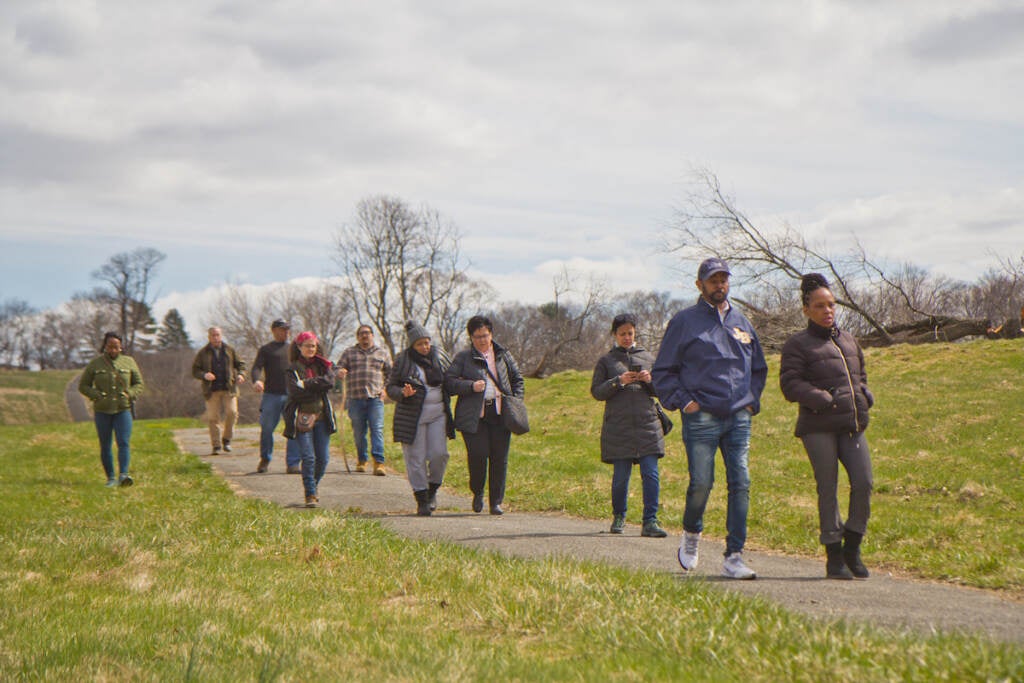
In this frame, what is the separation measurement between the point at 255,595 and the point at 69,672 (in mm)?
1679

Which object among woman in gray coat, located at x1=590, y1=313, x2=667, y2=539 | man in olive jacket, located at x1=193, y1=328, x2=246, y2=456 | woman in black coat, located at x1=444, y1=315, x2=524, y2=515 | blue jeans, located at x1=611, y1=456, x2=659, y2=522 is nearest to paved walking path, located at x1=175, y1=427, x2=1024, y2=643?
blue jeans, located at x1=611, y1=456, x2=659, y2=522

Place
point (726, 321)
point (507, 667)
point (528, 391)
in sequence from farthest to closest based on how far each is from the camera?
point (528, 391) < point (726, 321) < point (507, 667)

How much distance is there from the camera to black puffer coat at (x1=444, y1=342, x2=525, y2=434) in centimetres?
997

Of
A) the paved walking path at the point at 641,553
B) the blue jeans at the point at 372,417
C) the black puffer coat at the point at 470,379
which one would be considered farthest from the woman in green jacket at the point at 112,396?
the black puffer coat at the point at 470,379

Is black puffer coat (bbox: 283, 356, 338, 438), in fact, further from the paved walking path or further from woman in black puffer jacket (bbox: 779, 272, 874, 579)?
woman in black puffer jacket (bbox: 779, 272, 874, 579)

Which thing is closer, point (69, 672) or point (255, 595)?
point (69, 672)

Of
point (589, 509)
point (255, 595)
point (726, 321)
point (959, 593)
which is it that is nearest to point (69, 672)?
point (255, 595)

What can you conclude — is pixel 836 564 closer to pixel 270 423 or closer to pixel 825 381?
pixel 825 381

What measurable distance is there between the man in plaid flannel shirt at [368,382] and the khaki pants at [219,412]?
3.73m

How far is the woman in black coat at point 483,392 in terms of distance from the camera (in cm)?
998

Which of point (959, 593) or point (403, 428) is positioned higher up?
point (403, 428)

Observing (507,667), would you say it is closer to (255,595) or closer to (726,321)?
(255,595)

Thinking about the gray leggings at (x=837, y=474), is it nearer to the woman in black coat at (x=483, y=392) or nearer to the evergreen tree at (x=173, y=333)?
the woman in black coat at (x=483, y=392)

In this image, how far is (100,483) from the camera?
13180mm
